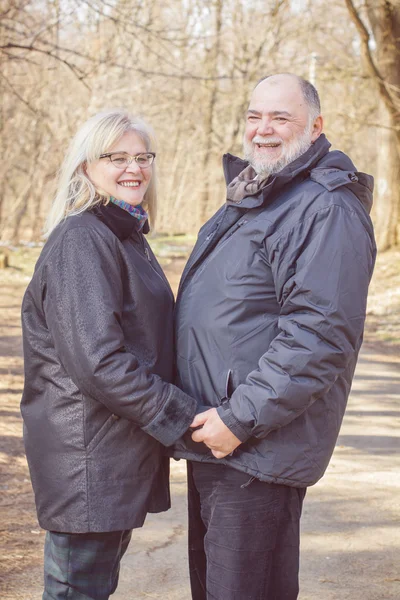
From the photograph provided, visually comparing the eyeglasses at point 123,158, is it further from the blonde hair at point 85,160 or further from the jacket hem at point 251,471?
the jacket hem at point 251,471

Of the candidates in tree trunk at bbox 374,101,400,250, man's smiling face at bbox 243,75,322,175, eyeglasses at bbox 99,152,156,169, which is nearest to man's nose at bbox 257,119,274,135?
man's smiling face at bbox 243,75,322,175

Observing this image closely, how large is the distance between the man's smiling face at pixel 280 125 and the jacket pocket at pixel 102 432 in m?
1.05

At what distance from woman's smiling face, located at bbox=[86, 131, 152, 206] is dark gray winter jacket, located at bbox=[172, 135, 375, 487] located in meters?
0.35

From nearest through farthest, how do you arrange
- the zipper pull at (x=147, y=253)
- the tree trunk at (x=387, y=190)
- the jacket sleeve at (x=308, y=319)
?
the jacket sleeve at (x=308, y=319)
the zipper pull at (x=147, y=253)
the tree trunk at (x=387, y=190)

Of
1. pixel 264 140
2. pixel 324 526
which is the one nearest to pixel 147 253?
pixel 264 140

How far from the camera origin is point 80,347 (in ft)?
8.71

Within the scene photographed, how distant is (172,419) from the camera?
2.73 meters

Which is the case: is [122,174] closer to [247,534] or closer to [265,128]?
[265,128]

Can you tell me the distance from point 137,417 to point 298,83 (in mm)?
1358

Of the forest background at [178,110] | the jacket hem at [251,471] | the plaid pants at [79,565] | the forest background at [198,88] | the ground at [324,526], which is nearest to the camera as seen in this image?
the jacket hem at [251,471]

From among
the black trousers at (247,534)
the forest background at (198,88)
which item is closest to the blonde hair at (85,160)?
the black trousers at (247,534)

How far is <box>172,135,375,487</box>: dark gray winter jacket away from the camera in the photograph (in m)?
2.59

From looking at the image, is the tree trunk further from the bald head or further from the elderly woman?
the elderly woman

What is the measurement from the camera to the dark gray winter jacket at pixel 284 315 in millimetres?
2590
